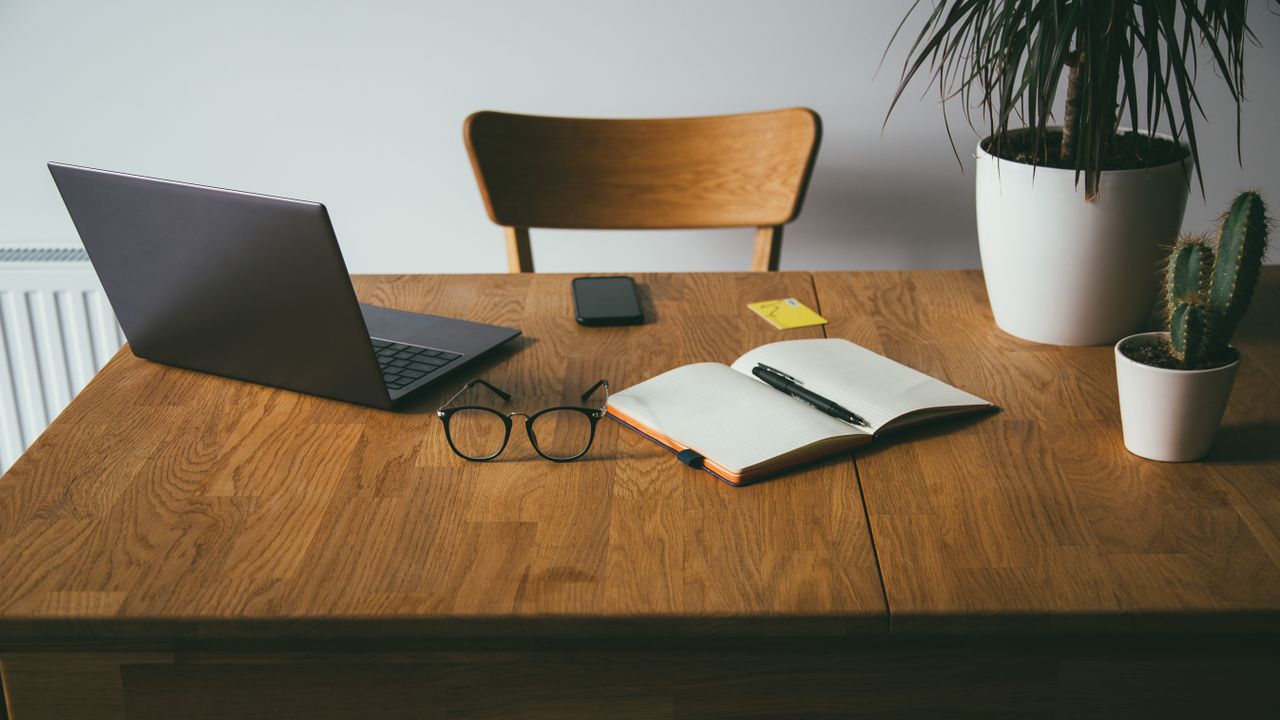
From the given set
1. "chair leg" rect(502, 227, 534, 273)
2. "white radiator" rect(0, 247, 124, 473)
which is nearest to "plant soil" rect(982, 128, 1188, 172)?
"chair leg" rect(502, 227, 534, 273)

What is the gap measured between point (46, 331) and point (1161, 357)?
2.16 meters

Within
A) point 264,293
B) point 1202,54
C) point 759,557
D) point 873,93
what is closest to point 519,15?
point 873,93

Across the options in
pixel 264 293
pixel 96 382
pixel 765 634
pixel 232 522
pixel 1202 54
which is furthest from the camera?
pixel 1202 54

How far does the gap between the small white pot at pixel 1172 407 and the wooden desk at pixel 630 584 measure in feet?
0.08

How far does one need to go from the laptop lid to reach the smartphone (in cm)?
35

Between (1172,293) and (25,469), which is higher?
(1172,293)

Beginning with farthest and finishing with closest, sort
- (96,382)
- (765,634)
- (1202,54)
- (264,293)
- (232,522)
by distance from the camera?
(1202,54)
(96,382)
(264,293)
(232,522)
(765,634)

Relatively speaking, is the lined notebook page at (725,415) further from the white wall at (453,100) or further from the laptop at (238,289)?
the white wall at (453,100)

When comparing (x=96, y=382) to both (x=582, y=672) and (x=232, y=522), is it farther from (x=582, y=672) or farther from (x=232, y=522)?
(x=582, y=672)

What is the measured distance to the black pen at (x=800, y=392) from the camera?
1.03m

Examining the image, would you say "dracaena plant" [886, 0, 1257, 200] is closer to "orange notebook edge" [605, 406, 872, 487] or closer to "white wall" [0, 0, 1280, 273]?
"orange notebook edge" [605, 406, 872, 487]

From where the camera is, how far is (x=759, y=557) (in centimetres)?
83

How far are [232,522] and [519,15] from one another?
4.53 ft

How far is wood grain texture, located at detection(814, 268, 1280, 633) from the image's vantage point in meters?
0.77
